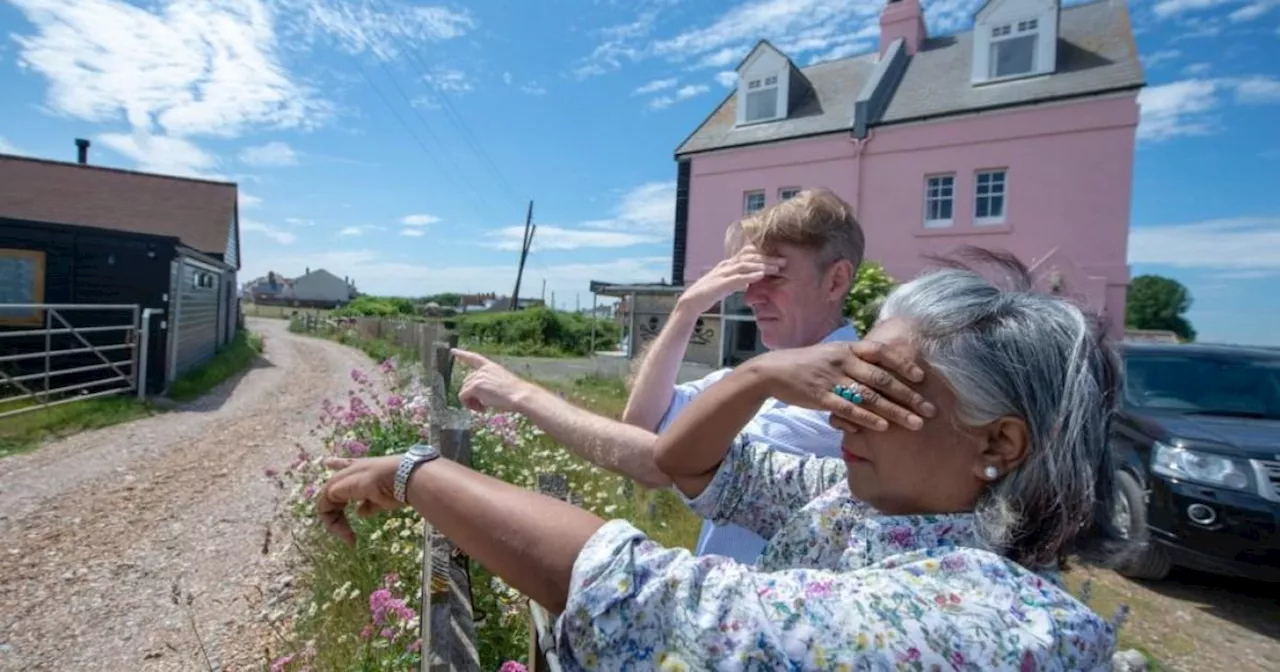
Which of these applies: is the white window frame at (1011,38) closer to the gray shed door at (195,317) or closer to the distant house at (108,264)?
the distant house at (108,264)

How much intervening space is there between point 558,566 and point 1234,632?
4.84 m

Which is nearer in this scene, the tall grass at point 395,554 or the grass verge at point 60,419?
the tall grass at point 395,554

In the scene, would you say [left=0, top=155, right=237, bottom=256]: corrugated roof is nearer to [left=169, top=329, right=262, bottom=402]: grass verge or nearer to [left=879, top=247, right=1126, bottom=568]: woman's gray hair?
[left=169, top=329, right=262, bottom=402]: grass verge

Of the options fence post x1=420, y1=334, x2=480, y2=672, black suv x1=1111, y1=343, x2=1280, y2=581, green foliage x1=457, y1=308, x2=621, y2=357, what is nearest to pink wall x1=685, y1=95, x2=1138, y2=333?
black suv x1=1111, y1=343, x2=1280, y2=581

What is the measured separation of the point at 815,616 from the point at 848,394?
1.06 ft

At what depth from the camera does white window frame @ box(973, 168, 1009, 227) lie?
42.8 ft

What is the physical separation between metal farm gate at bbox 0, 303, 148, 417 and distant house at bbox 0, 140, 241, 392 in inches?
1.1

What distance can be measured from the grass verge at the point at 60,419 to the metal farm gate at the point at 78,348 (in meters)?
0.52

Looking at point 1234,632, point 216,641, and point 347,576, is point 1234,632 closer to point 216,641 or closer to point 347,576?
point 347,576

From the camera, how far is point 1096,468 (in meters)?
0.92

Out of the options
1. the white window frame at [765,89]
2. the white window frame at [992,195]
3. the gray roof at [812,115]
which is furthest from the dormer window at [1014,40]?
the white window frame at [765,89]

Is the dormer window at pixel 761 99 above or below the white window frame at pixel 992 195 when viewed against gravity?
above

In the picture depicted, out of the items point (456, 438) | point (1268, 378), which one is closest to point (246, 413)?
point (456, 438)

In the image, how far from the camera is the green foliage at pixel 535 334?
87.7 ft
